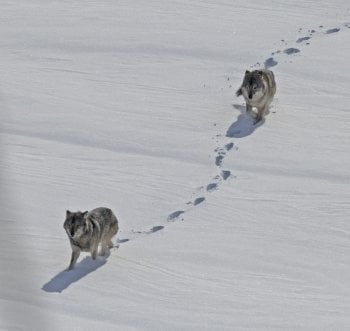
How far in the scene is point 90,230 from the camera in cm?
1588

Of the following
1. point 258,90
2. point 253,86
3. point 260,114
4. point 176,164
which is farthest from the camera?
point 260,114

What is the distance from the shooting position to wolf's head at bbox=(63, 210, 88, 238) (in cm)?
1568

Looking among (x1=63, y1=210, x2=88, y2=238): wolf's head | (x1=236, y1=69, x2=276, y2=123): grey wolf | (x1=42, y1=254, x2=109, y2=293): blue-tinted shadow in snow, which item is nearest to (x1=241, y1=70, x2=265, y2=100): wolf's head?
(x1=236, y1=69, x2=276, y2=123): grey wolf

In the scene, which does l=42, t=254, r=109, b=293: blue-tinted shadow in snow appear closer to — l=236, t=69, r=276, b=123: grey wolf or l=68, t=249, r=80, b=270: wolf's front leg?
l=68, t=249, r=80, b=270: wolf's front leg

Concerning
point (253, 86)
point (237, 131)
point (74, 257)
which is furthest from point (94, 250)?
point (253, 86)

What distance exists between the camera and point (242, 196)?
62.3ft

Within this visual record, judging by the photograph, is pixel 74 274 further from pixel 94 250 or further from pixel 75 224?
pixel 75 224

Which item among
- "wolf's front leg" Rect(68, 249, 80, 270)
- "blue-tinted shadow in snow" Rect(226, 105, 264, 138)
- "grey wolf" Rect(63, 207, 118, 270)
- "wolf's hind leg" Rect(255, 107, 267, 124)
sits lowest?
"wolf's front leg" Rect(68, 249, 80, 270)

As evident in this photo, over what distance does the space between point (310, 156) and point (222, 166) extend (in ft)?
4.99

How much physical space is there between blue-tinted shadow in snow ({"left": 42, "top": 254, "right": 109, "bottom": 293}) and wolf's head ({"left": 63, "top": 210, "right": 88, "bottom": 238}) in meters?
0.50

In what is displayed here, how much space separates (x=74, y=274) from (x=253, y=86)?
6138 millimetres

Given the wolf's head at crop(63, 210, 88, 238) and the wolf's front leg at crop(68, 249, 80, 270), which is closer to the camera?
the wolf's head at crop(63, 210, 88, 238)

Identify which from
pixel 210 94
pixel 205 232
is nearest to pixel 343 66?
pixel 210 94

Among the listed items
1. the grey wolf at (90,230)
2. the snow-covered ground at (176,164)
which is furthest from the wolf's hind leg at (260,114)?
the grey wolf at (90,230)
